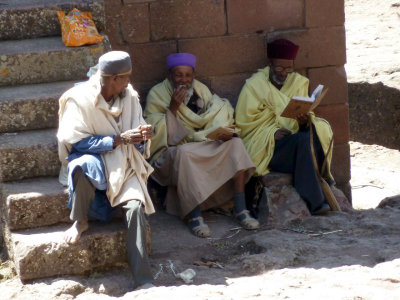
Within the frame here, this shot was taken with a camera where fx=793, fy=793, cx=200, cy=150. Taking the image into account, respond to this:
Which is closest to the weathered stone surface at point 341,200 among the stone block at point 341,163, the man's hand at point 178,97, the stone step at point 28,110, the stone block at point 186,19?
the stone block at point 341,163

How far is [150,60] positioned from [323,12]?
1.90 metres

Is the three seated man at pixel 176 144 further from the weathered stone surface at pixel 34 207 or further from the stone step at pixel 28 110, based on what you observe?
the stone step at pixel 28 110

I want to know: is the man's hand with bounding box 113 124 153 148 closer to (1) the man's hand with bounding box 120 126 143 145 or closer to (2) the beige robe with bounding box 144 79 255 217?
(1) the man's hand with bounding box 120 126 143 145

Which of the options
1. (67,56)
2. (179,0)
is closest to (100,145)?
(67,56)

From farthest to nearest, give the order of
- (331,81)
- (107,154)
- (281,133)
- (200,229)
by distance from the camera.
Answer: (331,81) < (281,133) < (200,229) < (107,154)

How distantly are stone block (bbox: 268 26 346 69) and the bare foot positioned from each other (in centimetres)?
340

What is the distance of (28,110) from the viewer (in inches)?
259

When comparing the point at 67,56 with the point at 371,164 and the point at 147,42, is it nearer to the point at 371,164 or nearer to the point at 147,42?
the point at 147,42

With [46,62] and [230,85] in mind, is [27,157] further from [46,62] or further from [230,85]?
[230,85]

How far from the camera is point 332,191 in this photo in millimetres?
7832

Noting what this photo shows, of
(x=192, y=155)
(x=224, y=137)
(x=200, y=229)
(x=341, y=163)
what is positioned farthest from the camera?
(x=341, y=163)

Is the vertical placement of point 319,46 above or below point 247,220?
above

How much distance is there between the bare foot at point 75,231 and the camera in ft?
18.7

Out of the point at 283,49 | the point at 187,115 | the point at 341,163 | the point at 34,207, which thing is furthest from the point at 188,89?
the point at 34,207
